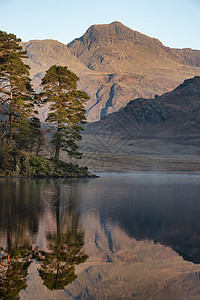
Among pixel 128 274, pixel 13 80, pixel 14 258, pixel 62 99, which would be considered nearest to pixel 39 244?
pixel 14 258

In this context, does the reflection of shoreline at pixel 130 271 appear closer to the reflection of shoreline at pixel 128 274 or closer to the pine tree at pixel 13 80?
the reflection of shoreline at pixel 128 274

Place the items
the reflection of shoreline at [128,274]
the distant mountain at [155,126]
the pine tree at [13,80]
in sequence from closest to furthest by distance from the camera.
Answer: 1. the reflection of shoreline at [128,274]
2. the pine tree at [13,80]
3. the distant mountain at [155,126]

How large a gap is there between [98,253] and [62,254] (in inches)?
42.8

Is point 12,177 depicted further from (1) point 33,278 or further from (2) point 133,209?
(1) point 33,278

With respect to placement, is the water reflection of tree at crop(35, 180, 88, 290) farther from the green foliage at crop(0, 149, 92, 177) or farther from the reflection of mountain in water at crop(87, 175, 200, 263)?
the green foliage at crop(0, 149, 92, 177)

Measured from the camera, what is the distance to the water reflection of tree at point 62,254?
8.23 metres

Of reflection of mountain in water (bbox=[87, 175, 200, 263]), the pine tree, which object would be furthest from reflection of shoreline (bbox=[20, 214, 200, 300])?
the pine tree

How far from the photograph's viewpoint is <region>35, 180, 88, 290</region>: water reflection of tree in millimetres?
8227

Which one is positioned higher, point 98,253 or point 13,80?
point 13,80

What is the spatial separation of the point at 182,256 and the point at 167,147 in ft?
389

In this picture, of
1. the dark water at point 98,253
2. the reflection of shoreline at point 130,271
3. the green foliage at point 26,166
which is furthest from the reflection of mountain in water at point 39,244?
the green foliage at point 26,166

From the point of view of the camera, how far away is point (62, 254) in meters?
10.0

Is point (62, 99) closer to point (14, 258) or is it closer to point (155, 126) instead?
point (14, 258)

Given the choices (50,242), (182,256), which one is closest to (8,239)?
(50,242)
